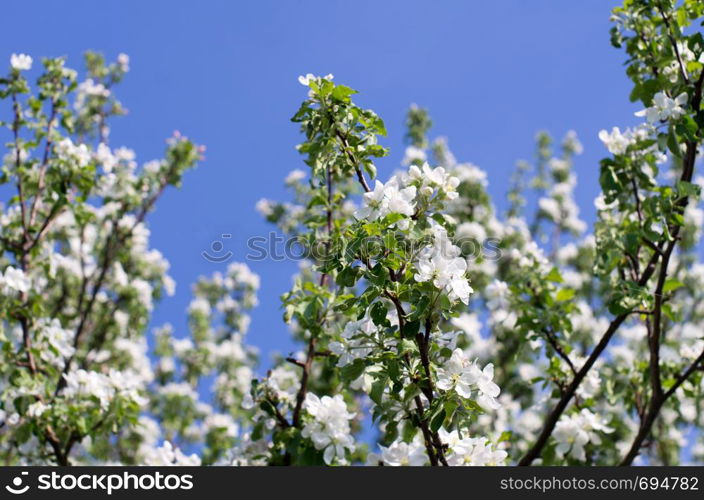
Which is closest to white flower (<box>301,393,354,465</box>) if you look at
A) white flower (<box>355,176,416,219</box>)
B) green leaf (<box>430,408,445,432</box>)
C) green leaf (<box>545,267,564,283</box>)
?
green leaf (<box>430,408,445,432</box>)

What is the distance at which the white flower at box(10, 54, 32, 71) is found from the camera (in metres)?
5.22

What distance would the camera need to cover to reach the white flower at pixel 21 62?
17.1 ft

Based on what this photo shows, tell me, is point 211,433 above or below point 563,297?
above

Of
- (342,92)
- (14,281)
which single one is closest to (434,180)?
(342,92)

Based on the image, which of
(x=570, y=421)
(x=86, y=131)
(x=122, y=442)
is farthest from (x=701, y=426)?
(x=86, y=131)

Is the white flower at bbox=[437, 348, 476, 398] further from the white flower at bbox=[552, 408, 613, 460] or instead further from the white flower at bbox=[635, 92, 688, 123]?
the white flower at bbox=[635, 92, 688, 123]

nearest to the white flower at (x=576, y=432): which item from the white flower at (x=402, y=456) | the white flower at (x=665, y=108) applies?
the white flower at (x=402, y=456)

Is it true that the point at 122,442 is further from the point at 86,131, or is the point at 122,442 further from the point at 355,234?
the point at 355,234

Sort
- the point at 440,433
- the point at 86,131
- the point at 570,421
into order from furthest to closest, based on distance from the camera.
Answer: the point at 86,131
the point at 570,421
the point at 440,433

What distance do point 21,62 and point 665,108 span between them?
4372mm

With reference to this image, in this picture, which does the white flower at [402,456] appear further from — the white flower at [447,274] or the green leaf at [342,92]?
the green leaf at [342,92]

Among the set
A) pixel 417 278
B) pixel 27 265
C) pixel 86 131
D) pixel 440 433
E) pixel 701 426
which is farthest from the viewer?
pixel 86 131

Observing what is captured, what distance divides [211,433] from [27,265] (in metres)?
3.16

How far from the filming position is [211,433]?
745 cm
